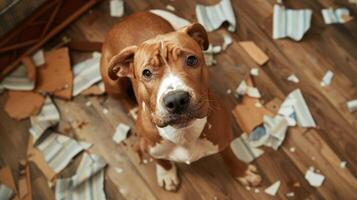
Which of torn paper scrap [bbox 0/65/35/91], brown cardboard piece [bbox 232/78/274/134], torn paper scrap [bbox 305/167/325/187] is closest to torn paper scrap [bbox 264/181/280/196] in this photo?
torn paper scrap [bbox 305/167/325/187]

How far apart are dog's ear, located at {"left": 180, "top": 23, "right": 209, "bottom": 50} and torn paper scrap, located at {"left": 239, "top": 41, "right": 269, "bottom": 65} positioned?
3.10 ft

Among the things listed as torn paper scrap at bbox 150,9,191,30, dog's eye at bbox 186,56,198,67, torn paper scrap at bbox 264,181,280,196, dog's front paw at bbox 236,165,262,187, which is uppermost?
dog's eye at bbox 186,56,198,67

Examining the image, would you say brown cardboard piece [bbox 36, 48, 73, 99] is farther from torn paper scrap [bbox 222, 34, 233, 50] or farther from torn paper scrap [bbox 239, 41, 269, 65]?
torn paper scrap [bbox 239, 41, 269, 65]

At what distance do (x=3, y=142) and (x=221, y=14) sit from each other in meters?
1.80

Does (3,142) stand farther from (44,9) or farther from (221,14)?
(221,14)

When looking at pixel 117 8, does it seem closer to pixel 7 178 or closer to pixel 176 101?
pixel 7 178

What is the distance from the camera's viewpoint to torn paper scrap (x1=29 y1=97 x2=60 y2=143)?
3.24 m

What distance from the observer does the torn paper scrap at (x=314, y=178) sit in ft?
9.84

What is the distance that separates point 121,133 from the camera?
127 inches

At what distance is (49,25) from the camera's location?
345 cm

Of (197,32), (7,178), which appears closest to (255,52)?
(197,32)

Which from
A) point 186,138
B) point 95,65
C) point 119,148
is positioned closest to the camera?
point 186,138

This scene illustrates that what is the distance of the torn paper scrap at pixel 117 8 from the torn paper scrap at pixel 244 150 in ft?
4.31

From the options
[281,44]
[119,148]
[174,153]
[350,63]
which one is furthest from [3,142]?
[350,63]
